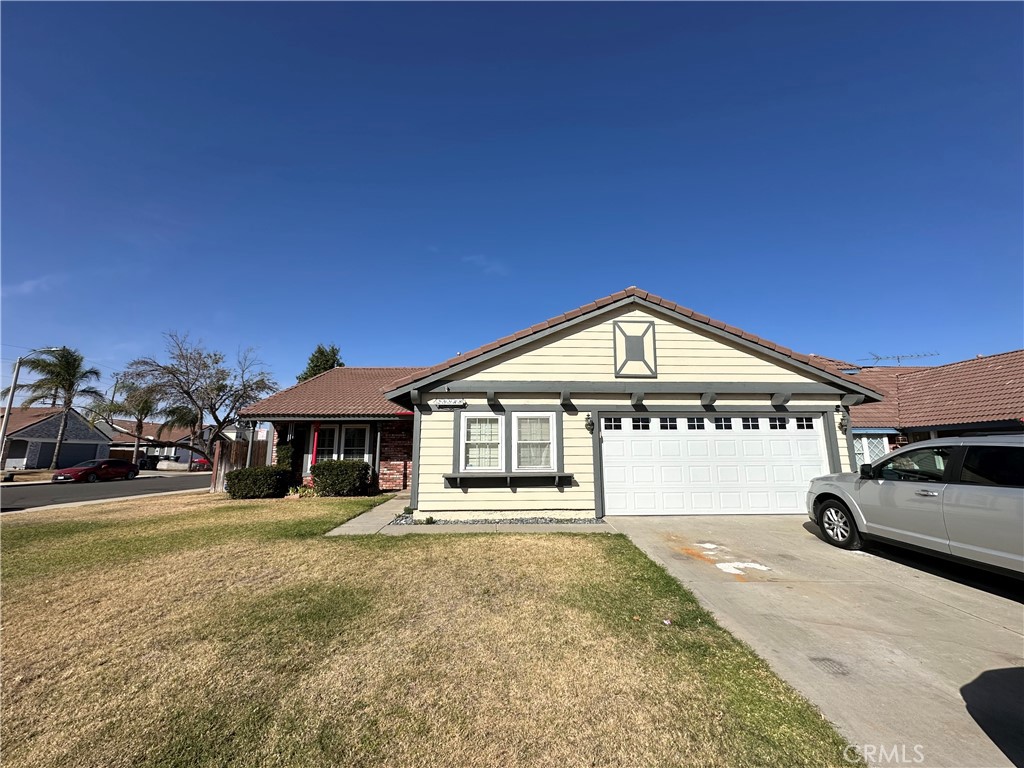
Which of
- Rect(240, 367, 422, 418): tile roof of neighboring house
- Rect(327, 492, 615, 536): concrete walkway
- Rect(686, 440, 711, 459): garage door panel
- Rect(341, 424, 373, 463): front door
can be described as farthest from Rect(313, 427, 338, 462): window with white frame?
Rect(686, 440, 711, 459): garage door panel

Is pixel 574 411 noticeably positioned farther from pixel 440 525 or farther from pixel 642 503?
pixel 440 525

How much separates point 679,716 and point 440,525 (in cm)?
668

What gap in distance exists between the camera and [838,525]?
272 inches

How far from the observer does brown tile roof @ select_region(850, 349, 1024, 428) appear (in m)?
13.2

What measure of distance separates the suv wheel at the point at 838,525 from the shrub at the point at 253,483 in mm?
14940

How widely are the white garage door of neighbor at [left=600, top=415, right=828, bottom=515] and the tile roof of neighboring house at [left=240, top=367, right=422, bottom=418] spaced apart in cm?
743

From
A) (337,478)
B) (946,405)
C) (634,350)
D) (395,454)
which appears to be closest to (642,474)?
(634,350)

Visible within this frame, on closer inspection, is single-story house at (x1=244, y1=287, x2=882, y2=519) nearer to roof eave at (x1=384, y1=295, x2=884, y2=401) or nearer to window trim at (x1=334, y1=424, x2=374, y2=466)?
roof eave at (x1=384, y1=295, x2=884, y2=401)

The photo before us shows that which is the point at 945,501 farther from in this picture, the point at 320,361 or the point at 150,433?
the point at 150,433

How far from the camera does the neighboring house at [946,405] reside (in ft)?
42.6

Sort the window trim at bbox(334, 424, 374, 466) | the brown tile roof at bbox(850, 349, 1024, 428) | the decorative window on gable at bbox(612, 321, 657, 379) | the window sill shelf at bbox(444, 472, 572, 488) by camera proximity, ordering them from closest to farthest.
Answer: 1. the window sill shelf at bbox(444, 472, 572, 488)
2. the decorative window on gable at bbox(612, 321, 657, 379)
3. the brown tile roof at bbox(850, 349, 1024, 428)
4. the window trim at bbox(334, 424, 374, 466)

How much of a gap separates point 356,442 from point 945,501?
50.7 feet

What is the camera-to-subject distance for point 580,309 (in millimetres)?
9922

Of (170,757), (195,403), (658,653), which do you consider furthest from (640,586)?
(195,403)
